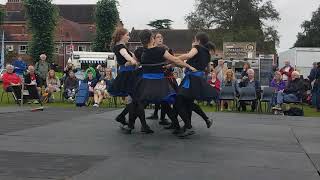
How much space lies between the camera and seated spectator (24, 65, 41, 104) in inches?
746

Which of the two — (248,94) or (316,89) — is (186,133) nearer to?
(248,94)

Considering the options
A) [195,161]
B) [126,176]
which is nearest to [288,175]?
[195,161]

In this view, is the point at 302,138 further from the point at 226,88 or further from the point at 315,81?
the point at 315,81

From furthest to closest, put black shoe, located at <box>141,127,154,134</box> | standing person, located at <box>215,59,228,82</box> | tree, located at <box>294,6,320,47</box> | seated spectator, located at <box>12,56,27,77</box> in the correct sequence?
tree, located at <box>294,6,320,47</box> → seated spectator, located at <box>12,56,27,77</box> → standing person, located at <box>215,59,228,82</box> → black shoe, located at <box>141,127,154,134</box>

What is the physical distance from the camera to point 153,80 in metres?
9.77

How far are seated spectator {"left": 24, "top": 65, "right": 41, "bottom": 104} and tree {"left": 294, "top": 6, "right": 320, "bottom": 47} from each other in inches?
2692

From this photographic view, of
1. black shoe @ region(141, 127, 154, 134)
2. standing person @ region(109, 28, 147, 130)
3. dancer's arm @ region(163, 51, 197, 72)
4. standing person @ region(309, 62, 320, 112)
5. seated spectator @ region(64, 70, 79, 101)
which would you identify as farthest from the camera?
seated spectator @ region(64, 70, 79, 101)

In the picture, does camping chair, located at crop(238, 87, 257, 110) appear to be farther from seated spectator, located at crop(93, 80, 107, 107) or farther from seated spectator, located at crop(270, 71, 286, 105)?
seated spectator, located at crop(93, 80, 107, 107)

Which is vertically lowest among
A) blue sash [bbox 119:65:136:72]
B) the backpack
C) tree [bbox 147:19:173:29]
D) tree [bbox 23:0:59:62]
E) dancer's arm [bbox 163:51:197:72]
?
the backpack

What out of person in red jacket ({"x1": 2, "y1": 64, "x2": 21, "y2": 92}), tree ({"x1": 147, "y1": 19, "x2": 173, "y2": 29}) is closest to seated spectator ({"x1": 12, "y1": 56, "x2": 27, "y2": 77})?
person in red jacket ({"x1": 2, "y1": 64, "x2": 21, "y2": 92})

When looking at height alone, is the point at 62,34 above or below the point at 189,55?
above

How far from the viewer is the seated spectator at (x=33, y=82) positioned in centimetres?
1894

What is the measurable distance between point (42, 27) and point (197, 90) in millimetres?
35336

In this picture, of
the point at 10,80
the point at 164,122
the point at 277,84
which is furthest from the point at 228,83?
the point at 10,80
